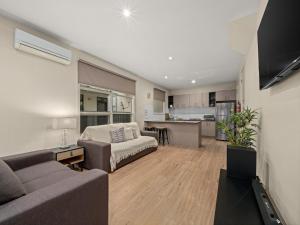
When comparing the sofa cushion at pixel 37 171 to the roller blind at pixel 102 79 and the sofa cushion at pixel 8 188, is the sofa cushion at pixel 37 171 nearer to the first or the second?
the sofa cushion at pixel 8 188

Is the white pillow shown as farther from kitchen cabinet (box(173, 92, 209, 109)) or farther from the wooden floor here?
kitchen cabinet (box(173, 92, 209, 109))

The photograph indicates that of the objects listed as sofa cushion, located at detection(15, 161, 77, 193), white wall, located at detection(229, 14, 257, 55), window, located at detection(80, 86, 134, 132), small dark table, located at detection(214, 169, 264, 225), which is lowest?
small dark table, located at detection(214, 169, 264, 225)

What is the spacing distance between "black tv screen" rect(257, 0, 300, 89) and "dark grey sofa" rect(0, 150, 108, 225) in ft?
5.52

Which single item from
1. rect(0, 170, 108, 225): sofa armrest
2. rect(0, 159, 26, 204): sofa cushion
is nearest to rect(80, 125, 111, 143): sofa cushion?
rect(0, 170, 108, 225): sofa armrest

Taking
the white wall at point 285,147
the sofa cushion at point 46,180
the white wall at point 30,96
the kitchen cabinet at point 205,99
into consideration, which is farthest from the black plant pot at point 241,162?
the kitchen cabinet at point 205,99

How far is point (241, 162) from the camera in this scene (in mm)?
1683

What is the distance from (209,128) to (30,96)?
6610 mm

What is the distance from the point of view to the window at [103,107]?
3.58m

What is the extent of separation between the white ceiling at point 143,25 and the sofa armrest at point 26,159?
2051mm

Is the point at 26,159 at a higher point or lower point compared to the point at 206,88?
lower

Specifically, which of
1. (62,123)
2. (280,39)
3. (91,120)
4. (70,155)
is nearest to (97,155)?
(70,155)

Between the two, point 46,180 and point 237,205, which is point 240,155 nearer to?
point 237,205

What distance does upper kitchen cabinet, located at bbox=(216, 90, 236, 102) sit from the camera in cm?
646

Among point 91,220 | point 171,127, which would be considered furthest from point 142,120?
point 91,220
